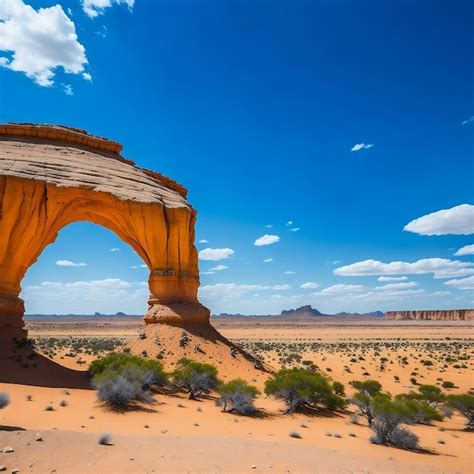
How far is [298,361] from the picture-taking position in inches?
1246

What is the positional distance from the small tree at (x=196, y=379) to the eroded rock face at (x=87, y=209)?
5.64 meters

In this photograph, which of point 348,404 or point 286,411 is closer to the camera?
point 286,411

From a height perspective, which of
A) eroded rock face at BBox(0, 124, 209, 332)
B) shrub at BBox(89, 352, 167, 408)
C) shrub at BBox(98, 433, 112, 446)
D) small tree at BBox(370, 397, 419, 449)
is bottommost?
small tree at BBox(370, 397, 419, 449)

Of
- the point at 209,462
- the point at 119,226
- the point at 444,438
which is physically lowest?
the point at 444,438

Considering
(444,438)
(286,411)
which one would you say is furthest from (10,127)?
(444,438)

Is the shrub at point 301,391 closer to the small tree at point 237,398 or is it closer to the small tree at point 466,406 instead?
the small tree at point 237,398

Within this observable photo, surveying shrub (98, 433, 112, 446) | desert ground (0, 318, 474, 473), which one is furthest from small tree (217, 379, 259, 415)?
shrub (98, 433, 112, 446)

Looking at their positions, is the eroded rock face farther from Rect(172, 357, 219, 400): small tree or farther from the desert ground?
Rect(172, 357, 219, 400): small tree

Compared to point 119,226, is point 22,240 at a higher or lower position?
lower

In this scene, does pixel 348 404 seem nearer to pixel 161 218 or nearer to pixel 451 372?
pixel 161 218

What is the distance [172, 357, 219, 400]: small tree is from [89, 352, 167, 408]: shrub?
878mm

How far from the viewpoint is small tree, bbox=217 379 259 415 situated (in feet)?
47.1

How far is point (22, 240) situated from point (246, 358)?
14.2 metres

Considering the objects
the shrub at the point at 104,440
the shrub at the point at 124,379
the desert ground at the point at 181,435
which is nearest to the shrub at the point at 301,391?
the desert ground at the point at 181,435
